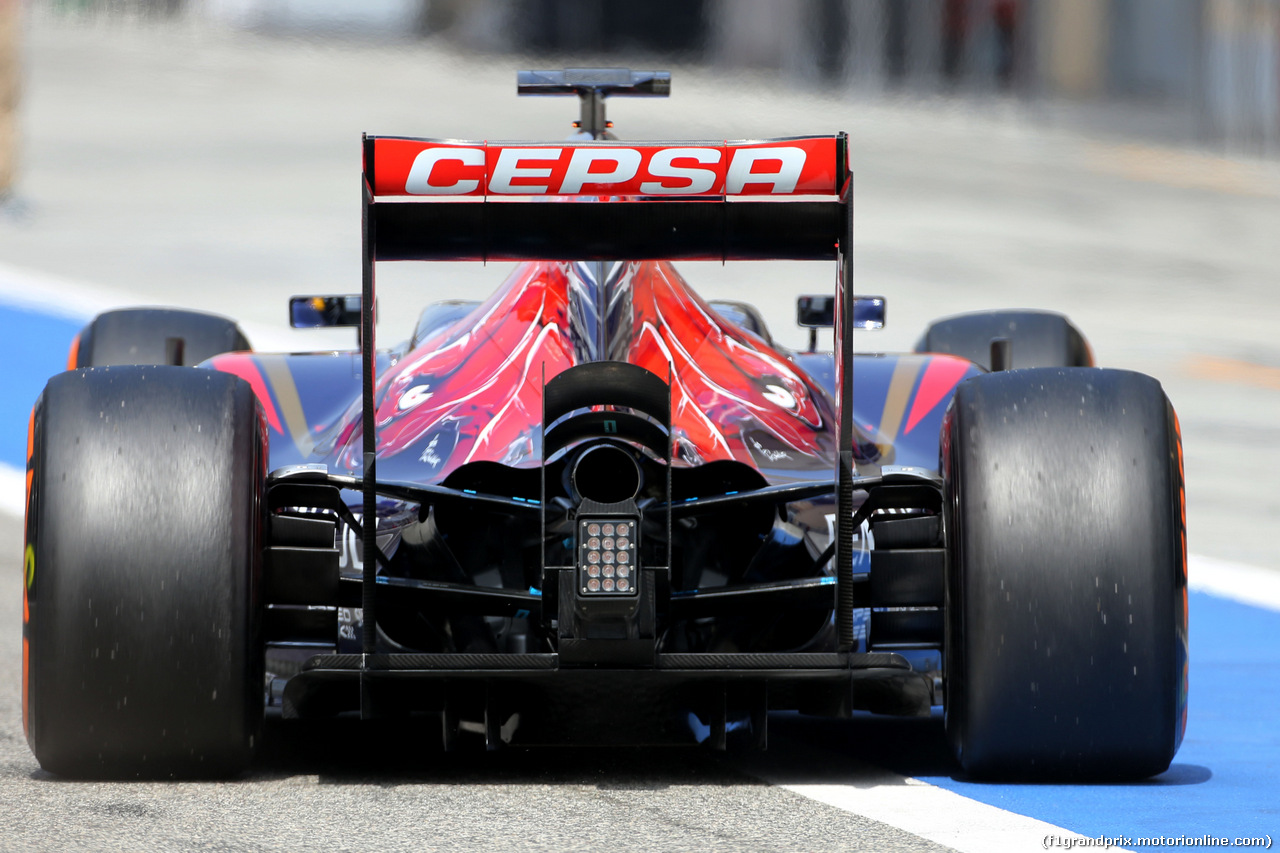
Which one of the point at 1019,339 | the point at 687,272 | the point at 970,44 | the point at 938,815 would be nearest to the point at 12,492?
the point at 1019,339

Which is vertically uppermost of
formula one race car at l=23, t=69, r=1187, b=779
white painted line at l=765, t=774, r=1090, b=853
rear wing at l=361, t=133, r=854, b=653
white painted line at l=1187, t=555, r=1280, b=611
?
rear wing at l=361, t=133, r=854, b=653

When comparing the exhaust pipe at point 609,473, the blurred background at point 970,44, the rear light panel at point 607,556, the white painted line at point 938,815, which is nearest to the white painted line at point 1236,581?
the white painted line at point 938,815

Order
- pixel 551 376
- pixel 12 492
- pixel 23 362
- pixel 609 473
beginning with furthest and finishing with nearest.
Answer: pixel 23 362 < pixel 12 492 < pixel 551 376 < pixel 609 473

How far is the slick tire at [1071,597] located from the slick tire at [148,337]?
11.1 feet

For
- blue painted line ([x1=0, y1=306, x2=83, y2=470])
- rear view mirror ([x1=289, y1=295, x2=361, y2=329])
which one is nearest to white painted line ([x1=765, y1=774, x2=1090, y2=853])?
rear view mirror ([x1=289, y1=295, x2=361, y2=329])

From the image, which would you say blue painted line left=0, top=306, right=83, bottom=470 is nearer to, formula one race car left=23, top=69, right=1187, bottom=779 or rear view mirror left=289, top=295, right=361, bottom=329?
rear view mirror left=289, top=295, right=361, bottom=329

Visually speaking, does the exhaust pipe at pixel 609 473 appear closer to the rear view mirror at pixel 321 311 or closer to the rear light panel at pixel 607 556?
the rear light panel at pixel 607 556

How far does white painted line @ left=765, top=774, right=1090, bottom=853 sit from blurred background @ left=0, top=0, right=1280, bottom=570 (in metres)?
7.73

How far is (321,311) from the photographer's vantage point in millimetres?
6879

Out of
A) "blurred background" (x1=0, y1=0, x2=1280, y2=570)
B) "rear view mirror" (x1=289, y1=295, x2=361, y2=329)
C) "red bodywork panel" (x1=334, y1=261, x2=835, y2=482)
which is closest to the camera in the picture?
"red bodywork panel" (x1=334, y1=261, x2=835, y2=482)

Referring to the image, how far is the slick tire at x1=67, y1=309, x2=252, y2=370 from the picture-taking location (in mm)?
7289

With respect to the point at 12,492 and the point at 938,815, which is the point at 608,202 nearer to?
the point at 938,815

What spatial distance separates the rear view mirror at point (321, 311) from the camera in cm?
688

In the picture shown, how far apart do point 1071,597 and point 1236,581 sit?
13.8 ft
